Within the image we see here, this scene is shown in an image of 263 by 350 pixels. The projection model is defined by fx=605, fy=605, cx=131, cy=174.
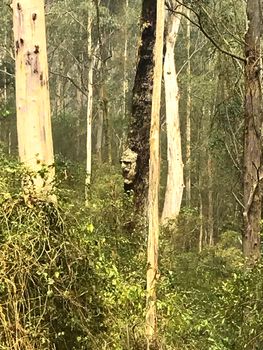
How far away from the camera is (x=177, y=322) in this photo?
4988mm

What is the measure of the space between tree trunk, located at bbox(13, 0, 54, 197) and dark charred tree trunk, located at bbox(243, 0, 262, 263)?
236 centimetres

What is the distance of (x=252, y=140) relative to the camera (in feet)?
20.8

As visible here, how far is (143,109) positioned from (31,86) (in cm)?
342

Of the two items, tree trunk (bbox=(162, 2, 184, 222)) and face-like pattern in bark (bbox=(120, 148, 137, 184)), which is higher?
tree trunk (bbox=(162, 2, 184, 222))

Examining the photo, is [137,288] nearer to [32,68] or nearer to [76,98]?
[32,68]

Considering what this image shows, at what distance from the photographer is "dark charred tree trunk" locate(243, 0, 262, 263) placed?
245 inches

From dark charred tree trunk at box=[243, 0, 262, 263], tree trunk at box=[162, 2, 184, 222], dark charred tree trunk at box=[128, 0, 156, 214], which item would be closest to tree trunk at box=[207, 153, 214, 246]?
tree trunk at box=[162, 2, 184, 222]

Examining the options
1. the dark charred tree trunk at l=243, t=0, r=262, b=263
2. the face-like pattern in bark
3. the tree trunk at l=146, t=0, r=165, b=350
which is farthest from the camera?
the face-like pattern in bark

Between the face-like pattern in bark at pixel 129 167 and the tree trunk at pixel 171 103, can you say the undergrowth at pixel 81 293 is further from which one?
the tree trunk at pixel 171 103

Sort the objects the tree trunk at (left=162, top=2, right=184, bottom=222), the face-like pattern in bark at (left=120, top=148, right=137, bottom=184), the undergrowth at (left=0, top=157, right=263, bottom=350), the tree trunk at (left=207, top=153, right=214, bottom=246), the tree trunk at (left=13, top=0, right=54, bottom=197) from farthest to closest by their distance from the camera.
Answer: the tree trunk at (left=207, top=153, right=214, bottom=246) → the tree trunk at (left=162, top=2, right=184, bottom=222) → the face-like pattern in bark at (left=120, top=148, right=137, bottom=184) → the tree trunk at (left=13, top=0, right=54, bottom=197) → the undergrowth at (left=0, top=157, right=263, bottom=350)

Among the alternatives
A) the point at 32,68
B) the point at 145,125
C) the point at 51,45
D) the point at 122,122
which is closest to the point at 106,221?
the point at 32,68

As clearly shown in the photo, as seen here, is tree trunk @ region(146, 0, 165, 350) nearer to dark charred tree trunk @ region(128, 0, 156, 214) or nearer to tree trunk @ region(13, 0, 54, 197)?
tree trunk @ region(13, 0, 54, 197)

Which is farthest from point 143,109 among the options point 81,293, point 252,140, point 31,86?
point 81,293

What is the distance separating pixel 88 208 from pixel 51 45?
2821cm
